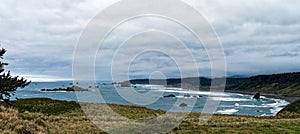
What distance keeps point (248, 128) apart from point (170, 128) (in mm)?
6541

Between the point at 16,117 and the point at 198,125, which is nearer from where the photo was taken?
the point at 16,117

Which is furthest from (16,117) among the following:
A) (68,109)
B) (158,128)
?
(68,109)

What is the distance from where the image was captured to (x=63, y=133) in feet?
72.9

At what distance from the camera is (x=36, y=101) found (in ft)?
182

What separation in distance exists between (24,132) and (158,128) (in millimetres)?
9664

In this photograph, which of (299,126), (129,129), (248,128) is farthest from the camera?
(299,126)

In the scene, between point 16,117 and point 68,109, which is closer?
point 16,117

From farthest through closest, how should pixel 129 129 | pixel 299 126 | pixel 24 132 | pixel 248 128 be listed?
pixel 299 126, pixel 248 128, pixel 129 129, pixel 24 132

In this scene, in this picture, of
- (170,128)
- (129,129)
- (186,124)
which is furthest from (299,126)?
(129,129)

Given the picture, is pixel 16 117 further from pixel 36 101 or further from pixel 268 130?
pixel 36 101

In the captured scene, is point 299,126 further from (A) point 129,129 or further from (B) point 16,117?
(B) point 16,117

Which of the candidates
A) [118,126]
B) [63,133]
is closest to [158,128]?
[118,126]

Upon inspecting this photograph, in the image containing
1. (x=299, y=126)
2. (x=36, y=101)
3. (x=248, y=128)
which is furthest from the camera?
Answer: (x=36, y=101)

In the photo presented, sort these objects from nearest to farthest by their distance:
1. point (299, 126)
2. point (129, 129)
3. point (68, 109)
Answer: point (129, 129) < point (299, 126) < point (68, 109)
